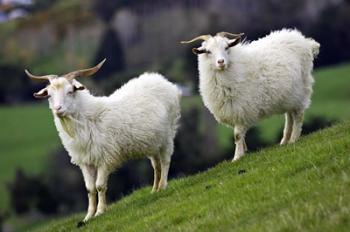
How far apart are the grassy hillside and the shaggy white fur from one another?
806 mm

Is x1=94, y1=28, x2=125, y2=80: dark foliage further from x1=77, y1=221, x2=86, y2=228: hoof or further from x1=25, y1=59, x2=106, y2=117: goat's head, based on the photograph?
x1=77, y1=221, x2=86, y2=228: hoof

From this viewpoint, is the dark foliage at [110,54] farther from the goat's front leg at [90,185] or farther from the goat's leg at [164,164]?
the goat's front leg at [90,185]

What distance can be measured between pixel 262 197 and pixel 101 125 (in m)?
4.90

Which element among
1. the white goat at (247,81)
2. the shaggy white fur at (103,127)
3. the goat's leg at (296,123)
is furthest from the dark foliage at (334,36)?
the shaggy white fur at (103,127)

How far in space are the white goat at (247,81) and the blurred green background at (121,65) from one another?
745 inches

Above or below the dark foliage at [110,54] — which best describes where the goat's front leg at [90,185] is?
above

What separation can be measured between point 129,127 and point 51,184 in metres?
61.6

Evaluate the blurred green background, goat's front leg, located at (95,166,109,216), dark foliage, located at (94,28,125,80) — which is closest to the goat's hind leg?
goat's front leg, located at (95,166,109,216)

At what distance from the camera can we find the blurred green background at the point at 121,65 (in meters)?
73.8

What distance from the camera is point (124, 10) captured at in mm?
151500

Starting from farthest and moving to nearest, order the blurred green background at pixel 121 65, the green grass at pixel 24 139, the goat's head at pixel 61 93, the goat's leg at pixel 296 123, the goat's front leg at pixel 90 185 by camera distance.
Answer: the green grass at pixel 24 139 → the blurred green background at pixel 121 65 → the goat's leg at pixel 296 123 → the goat's front leg at pixel 90 185 → the goat's head at pixel 61 93

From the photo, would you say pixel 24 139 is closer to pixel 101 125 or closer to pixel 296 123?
pixel 296 123

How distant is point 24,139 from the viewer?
10075cm

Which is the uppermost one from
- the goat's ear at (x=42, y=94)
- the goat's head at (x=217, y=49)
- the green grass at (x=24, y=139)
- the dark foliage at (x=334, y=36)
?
the goat's head at (x=217, y=49)
